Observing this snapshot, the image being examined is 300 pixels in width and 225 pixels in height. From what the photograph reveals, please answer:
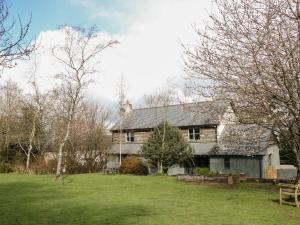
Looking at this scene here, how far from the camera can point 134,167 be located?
4303 cm

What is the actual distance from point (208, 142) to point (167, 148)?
5.22 m

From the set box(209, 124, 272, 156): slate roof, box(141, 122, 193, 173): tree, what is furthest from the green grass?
box(141, 122, 193, 173): tree

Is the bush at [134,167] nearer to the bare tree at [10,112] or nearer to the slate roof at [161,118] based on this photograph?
the slate roof at [161,118]

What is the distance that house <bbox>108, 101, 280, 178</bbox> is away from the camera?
3688 cm

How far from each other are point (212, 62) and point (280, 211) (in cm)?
733

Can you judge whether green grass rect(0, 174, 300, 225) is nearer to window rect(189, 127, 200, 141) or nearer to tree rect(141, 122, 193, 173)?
tree rect(141, 122, 193, 173)

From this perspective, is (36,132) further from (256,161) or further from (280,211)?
(280,211)

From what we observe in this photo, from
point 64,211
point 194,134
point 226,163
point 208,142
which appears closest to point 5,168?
point 194,134

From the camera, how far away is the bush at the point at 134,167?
43125 millimetres

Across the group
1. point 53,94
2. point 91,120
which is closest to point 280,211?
point 53,94

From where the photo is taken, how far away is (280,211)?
53.6ft

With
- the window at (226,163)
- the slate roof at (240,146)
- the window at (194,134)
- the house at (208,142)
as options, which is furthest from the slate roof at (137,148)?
the window at (226,163)

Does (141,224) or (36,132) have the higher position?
(36,132)

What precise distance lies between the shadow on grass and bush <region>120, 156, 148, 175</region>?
70.3 ft
